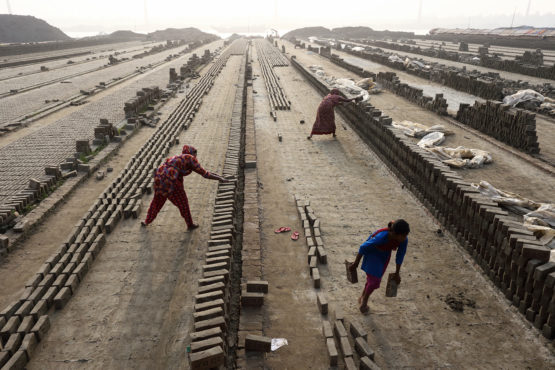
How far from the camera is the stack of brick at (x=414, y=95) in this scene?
14001 mm

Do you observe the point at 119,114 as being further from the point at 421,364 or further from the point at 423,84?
the point at 423,84

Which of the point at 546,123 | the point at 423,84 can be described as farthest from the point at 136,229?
the point at 423,84

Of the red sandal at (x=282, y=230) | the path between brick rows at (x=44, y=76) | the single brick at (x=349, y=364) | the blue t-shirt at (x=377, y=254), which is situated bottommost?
the single brick at (x=349, y=364)

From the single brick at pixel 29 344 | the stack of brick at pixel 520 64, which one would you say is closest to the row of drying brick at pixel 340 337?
the single brick at pixel 29 344

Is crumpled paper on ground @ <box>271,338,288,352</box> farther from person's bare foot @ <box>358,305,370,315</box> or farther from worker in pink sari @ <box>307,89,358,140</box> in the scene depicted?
worker in pink sari @ <box>307,89,358,140</box>

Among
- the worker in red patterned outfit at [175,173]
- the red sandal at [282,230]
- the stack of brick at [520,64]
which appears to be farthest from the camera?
the stack of brick at [520,64]

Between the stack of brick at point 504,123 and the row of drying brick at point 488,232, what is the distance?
13.3ft

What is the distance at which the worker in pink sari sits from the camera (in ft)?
34.2

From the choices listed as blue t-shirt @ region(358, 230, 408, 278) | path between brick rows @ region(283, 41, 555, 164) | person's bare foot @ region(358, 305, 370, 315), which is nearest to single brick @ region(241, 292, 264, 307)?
person's bare foot @ region(358, 305, 370, 315)

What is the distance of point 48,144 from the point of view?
10984 millimetres

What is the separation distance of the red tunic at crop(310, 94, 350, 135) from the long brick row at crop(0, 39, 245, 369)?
179 inches

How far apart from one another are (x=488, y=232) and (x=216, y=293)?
393cm

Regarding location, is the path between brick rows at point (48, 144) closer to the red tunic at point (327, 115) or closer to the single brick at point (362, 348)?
the red tunic at point (327, 115)

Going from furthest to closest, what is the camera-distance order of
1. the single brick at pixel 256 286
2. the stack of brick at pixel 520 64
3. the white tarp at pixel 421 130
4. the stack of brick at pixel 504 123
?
the stack of brick at pixel 520 64 < the white tarp at pixel 421 130 < the stack of brick at pixel 504 123 < the single brick at pixel 256 286
